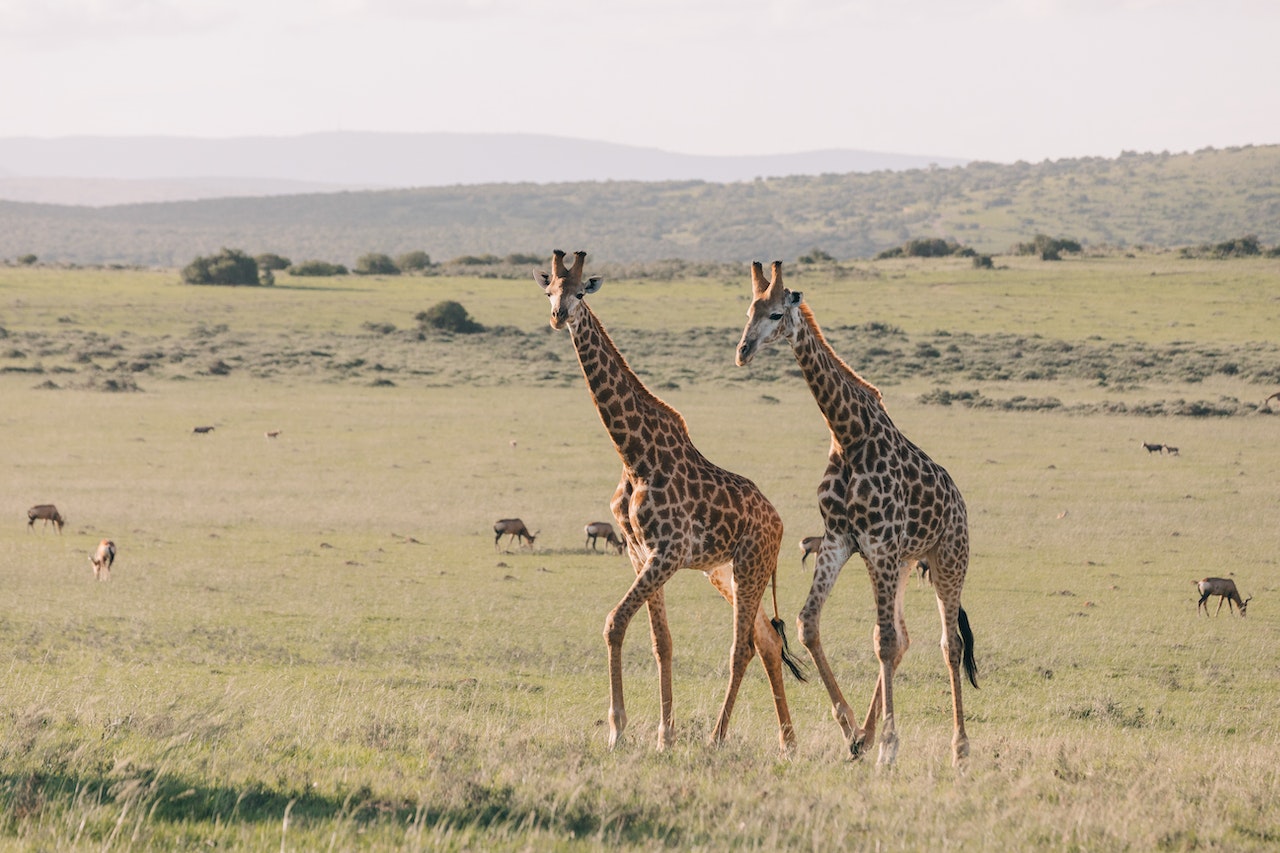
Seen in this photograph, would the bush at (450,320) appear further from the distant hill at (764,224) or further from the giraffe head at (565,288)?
the distant hill at (764,224)

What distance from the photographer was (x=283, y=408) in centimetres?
4272

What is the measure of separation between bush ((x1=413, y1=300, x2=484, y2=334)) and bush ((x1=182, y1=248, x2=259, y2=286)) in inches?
693

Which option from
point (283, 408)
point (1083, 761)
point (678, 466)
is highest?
point (678, 466)

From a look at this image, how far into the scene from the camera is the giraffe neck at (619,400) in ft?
31.7

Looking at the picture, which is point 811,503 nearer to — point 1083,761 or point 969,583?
point 969,583

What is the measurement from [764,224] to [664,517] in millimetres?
173607

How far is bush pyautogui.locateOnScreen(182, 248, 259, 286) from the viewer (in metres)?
73.1

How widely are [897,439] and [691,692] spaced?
5.53 meters

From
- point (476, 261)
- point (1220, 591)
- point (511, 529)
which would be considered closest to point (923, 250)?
point (476, 261)

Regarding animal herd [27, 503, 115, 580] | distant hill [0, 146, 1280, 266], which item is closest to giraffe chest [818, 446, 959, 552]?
animal herd [27, 503, 115, 580]

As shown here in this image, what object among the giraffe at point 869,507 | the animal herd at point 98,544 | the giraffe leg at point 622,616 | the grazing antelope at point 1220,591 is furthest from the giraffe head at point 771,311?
the animal herd at point 98,544

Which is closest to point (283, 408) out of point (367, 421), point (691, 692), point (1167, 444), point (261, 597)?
point (367, 421)

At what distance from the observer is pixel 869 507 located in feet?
30.2

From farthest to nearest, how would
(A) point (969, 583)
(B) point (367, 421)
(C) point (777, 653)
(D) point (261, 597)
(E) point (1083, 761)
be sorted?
(B) point (367, 421), (A) point (969, 583), (D) point (261, 597), (C) point (777, 653), (E) point (1083, 761)
